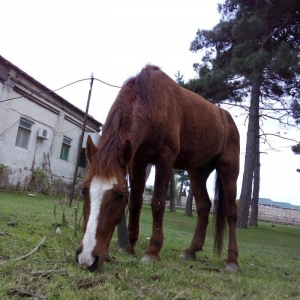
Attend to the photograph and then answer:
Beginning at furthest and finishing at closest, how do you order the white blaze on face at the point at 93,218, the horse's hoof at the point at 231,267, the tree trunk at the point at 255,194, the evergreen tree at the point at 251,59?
the tree trunk at the point at 255,194 < the evergreen tree at the point at 251,59 < the horse's hoof at the point at 231,267 < the white blaze on face at the point at 93,218

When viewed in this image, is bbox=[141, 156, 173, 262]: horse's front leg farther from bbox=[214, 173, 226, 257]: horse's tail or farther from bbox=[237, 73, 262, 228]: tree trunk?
bbox=[237, 73, 262, 228]: tree trunk

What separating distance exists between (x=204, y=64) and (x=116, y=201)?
587 inches

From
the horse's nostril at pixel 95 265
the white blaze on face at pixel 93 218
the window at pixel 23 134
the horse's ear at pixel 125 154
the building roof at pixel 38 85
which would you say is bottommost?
the horse's nostril at pixel 95 265

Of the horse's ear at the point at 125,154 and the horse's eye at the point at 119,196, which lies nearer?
the horse's eye at the point at 119,196

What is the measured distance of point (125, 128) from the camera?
312 centimetres

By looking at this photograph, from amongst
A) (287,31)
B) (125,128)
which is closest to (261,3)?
(287,31)

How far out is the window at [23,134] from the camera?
52.5 ft

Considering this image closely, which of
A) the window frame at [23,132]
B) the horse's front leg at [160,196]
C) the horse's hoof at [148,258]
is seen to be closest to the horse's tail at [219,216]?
the horse's front leg at [160,196]

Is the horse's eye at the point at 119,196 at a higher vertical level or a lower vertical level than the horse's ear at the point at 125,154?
lower

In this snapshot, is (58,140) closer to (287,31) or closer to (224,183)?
(287,31)

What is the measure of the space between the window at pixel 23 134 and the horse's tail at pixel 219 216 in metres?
12.6

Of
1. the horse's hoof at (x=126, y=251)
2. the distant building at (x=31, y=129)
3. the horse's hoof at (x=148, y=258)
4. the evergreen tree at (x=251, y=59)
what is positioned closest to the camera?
the horse's hoof at (x=148, y=258)

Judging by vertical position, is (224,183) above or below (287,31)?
below

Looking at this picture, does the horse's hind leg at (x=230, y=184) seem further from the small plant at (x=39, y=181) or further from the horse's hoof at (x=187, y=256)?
the small plant at (x=39, y=181)
